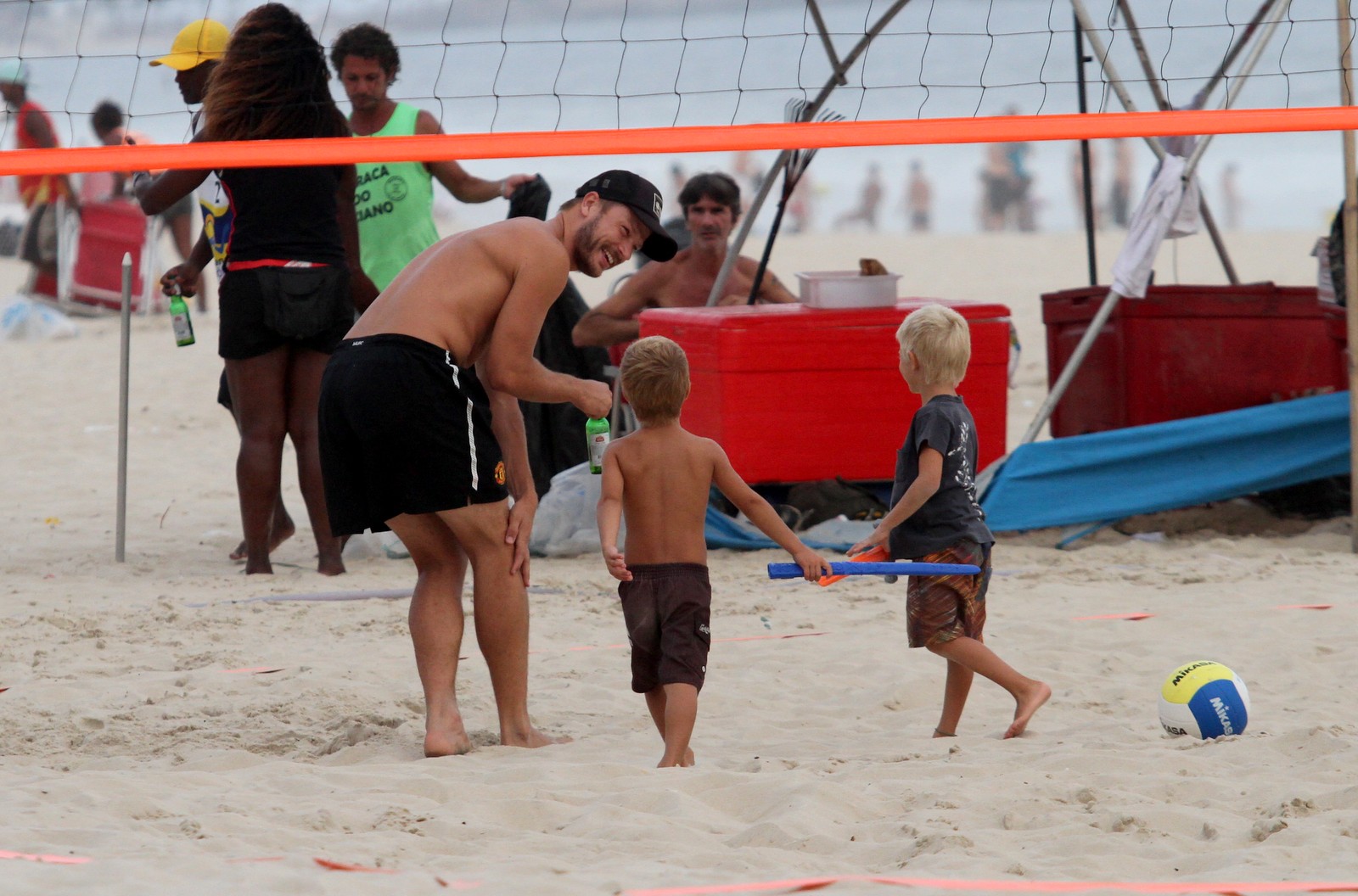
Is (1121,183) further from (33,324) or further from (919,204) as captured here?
(33,324)

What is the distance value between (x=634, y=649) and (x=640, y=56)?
33.6 meters

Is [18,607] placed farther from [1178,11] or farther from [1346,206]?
[1178,11]

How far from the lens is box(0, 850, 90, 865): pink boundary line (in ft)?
8.28

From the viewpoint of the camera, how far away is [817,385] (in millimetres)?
6031

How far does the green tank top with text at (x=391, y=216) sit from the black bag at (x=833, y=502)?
5.96ft

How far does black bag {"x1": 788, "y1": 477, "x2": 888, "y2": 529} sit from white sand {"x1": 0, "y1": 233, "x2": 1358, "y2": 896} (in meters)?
0.24

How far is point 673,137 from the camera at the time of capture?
14.0ft

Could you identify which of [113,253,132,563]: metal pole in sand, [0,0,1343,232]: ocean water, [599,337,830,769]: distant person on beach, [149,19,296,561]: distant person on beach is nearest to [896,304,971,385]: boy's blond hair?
[599,337,830,769]: distant person on beach

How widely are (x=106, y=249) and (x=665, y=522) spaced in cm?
1129

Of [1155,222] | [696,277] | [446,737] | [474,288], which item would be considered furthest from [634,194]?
[1155,222]

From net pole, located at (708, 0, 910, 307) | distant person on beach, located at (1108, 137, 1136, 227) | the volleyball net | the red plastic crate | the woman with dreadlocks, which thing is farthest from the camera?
distant person on beach, located at (1108, 137, 1136, 227)

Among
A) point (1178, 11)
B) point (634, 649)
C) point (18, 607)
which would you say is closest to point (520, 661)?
point (634, 649)

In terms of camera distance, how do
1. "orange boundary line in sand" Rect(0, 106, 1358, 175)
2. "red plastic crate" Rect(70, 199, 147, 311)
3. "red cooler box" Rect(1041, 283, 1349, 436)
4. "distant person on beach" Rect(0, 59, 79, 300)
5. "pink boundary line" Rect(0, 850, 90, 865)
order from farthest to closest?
"red plastic crate" Rect(70, 199, 147, 311), "distant person on beach" Rect(0, 59, 79, 300), "red cooler box" Rect(1041, 283, 1349, 436), "orange boundary line in sand" Rect(0, 106, 1358, 175), "pink boundary line" Rect(0, 850, 90, 865)

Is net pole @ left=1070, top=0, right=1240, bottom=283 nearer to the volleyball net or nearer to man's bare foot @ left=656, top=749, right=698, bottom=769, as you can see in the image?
the volleyball net
